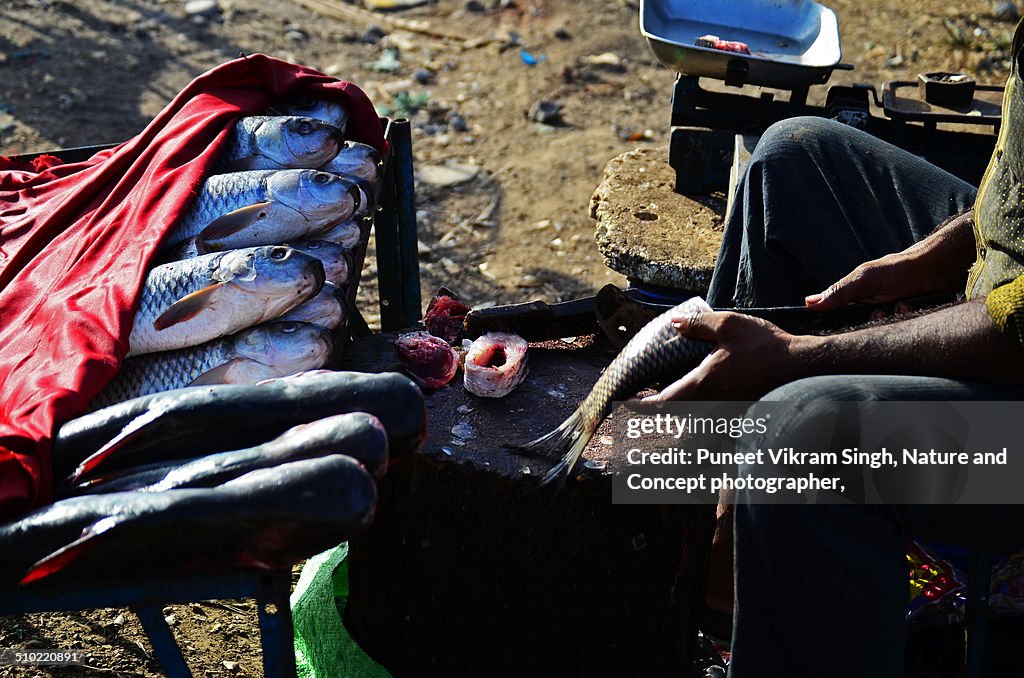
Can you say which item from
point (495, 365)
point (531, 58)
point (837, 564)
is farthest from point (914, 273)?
point (531, 58)

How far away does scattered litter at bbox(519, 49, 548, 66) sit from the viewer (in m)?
7.52

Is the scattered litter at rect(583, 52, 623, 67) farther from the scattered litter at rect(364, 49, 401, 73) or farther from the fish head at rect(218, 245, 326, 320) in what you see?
the fish head at rect(218, 245, 326, 320)

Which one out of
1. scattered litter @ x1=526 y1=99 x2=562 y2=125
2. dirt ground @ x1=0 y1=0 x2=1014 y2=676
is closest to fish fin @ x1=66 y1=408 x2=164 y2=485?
dirt ground @ x1=0 y1=0 x2=1014 y2=676

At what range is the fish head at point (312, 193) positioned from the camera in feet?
8.63

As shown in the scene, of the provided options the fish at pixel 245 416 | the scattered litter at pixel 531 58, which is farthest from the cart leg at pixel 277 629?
the scattered litter at pixel 531 58

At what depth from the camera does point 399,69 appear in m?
7.62

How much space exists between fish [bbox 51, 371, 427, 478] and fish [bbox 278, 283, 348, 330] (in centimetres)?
57

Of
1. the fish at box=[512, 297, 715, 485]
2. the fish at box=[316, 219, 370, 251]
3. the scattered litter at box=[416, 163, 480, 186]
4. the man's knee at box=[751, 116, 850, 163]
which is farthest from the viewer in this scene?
the scattered litter at box=[416, 163, 480, 186]

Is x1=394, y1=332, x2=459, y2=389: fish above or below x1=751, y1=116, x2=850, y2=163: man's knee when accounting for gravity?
below

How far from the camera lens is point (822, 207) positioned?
8.54 feet

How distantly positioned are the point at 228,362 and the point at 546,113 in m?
4.82

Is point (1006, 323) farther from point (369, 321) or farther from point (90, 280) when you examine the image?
point (369, 321)

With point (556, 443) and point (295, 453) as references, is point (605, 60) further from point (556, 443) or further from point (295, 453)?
point (295, 453)

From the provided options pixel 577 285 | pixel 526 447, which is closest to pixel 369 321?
pixel 577 285
